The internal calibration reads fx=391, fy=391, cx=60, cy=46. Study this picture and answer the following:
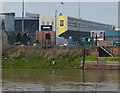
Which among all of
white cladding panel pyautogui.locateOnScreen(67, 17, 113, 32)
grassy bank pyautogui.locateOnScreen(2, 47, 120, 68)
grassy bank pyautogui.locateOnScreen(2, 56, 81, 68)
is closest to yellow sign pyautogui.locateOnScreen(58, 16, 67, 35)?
white cladding panel pyautogui.locateOnScreen(67, 17, 113, 32)

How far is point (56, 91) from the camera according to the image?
2344 cm

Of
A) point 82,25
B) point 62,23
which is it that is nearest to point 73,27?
point 62,23

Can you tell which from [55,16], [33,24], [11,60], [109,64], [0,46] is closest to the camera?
[109,64]

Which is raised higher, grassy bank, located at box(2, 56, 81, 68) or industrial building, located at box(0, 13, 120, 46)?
industrial building, located at box(0, 13, 120, 46)

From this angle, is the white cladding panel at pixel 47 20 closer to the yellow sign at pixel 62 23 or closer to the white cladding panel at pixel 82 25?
the yellow sign at pixel 62 23

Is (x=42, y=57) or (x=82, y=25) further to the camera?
(x=82, y=25)

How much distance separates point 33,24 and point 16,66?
62.0 metres

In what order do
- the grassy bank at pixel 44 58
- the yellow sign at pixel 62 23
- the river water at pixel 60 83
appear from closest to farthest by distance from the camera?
1. the river water at pixel 60 83
2. the grassy bank at pixel 44 58
3. the yellow sign at pixel 62 23

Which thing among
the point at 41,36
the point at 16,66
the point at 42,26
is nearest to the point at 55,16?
the point at 42,26

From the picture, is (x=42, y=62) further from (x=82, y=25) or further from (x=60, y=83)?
(x=82, y=25)

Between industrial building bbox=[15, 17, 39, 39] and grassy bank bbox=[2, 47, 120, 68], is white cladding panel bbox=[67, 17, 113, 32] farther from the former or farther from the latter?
grassy bank bbox=[2, 47, 120, 68]

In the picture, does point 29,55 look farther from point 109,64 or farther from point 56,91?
point 56,91

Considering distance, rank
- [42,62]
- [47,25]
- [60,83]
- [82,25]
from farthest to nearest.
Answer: [82,25] → [47,25] → [42,62] → [60,83]

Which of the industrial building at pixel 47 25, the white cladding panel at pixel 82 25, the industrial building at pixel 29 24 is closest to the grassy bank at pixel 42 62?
the industrial building at pixel 47 25
